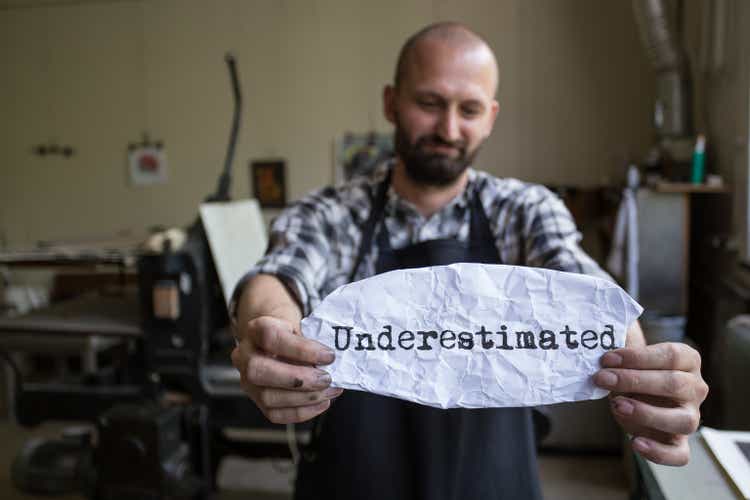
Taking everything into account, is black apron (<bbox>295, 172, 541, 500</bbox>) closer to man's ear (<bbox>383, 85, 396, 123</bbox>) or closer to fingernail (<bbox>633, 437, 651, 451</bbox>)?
man's ear (<bbox>383, 85, 396, 123</bbox>)

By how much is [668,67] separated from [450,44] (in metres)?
2.16

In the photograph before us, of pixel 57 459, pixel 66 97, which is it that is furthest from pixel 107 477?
pixel 66 97

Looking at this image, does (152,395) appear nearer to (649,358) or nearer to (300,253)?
(300,253)

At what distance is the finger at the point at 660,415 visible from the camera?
20.2 inches

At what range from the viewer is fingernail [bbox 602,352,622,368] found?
50cm

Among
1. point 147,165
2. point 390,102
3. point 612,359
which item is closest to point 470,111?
point 390,102

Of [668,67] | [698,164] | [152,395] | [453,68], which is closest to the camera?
[453,68]

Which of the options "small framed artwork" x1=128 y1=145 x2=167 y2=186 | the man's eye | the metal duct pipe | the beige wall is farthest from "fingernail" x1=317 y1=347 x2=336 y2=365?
"small framed artwork" x1=128 y1=145 x2=167 y2=186

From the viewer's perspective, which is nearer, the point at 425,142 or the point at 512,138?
the point at 425,142

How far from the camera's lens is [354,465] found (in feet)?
2.84

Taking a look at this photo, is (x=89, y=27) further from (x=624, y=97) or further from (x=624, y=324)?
(x=624, y=324)

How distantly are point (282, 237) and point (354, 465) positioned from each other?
358 mm

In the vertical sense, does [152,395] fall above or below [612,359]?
below

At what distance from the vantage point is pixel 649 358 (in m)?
0.50
